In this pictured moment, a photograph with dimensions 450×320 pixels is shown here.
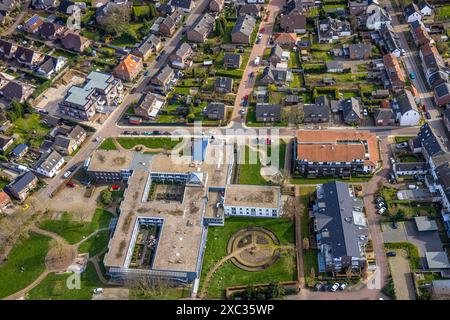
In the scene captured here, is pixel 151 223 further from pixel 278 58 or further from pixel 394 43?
pixel 394 43

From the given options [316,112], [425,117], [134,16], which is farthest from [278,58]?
[134,16]

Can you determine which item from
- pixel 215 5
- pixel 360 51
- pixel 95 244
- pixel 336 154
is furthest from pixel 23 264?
pixel 360 51

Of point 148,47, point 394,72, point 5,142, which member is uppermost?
point 148,47

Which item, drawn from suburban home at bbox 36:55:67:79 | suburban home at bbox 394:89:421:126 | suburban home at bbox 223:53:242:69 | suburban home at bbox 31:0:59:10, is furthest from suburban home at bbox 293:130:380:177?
suburban home at bbox 31:0:59:10

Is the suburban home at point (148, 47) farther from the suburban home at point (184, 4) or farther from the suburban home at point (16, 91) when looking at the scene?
the suburban home at point (16, 91)

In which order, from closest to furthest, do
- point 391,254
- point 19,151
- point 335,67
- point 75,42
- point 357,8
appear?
point 391,254 → point 19,151 → point 335,67 → point 75,42 → point 357,8

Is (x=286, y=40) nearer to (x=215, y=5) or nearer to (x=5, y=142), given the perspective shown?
(x=215, y=5)

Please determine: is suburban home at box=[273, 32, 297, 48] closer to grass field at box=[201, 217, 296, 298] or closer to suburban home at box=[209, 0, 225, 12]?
suburban home at box=[209, 0, 225, 12]

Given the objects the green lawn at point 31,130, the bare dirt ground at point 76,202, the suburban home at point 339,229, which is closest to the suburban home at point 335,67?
the suburban home at point 339,229

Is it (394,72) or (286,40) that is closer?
(394,72)
